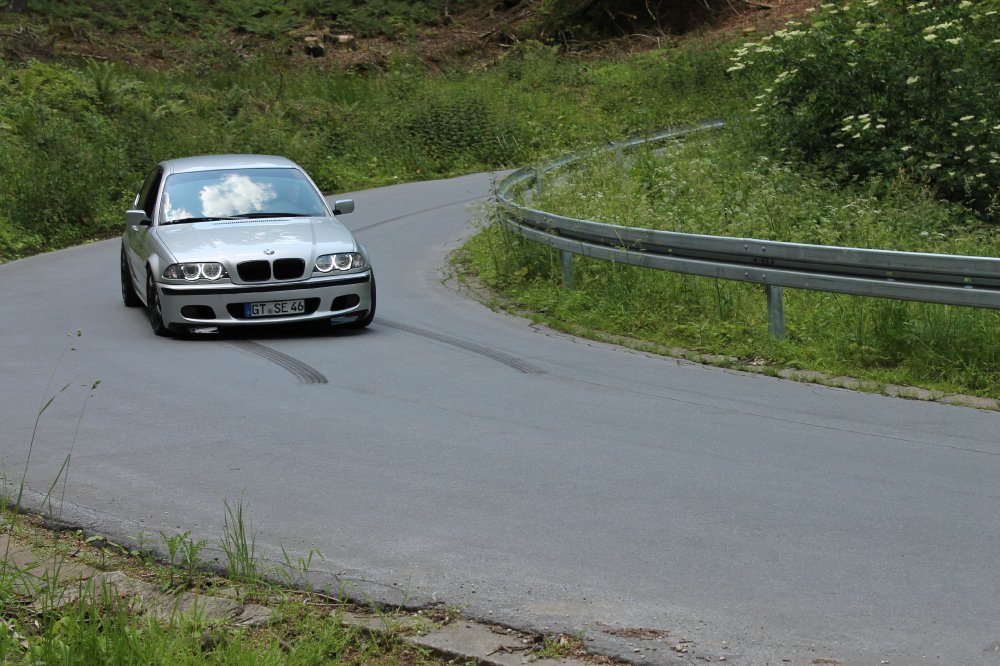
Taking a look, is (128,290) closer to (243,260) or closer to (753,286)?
(243,260)

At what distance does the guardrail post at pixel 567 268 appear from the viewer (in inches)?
539

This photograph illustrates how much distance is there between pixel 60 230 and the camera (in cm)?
2078

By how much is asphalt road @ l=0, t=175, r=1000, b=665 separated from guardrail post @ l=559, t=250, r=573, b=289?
2043mm

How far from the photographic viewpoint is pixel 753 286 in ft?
43.7

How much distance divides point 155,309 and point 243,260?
1.02 m

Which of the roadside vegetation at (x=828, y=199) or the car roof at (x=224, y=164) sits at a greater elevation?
the car roof at (x=224, y=164)

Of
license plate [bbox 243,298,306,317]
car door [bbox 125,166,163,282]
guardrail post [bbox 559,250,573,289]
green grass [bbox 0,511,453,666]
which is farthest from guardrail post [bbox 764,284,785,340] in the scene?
green grass [bbox 0,511,453,666]

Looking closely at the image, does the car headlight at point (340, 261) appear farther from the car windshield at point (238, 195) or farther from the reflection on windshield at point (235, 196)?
the reflection on windshield at point (235, 196)

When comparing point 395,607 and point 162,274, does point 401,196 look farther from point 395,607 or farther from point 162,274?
point 395,607

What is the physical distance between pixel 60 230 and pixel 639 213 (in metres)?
10.1

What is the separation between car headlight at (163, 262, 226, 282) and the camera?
11.6 metres

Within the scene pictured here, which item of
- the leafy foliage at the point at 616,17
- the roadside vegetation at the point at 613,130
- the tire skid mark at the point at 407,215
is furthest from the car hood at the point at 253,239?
the leafy foliage at the point at 616,17

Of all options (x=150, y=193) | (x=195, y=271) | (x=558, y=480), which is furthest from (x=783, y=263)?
(x=150, y=193)

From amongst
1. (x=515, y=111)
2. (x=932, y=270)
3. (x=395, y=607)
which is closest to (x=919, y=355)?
(x=932, y=270)
